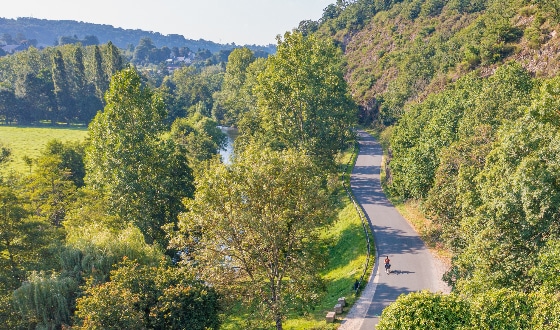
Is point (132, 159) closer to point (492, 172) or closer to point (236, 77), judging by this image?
point (492, 172)

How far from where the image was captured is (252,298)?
72.3 feet

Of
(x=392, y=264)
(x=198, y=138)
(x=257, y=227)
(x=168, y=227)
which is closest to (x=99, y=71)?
(x=198, y=138)

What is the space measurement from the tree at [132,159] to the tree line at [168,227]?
0.11 metres

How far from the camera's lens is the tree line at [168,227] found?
68.1ft

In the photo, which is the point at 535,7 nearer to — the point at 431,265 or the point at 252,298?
the point at 431,265

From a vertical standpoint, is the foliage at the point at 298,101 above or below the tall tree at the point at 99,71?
below

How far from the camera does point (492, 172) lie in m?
20.6

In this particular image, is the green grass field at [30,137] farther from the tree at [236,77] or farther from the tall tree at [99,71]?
the tree at [236,77]

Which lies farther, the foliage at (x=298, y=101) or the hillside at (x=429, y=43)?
the hillside at (x=429, y=43)

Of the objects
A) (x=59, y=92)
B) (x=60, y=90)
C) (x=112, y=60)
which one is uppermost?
(x=112, y=60)

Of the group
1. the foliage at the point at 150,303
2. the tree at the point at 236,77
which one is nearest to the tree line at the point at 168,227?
the foliage at the point at 150,303

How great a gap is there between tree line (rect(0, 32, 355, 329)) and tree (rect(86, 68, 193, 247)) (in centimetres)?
11

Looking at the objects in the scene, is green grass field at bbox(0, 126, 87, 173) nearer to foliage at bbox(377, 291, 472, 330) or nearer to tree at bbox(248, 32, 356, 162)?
tree at bbox(248, 32, 356, 162)

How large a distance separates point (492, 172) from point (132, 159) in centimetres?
2814
